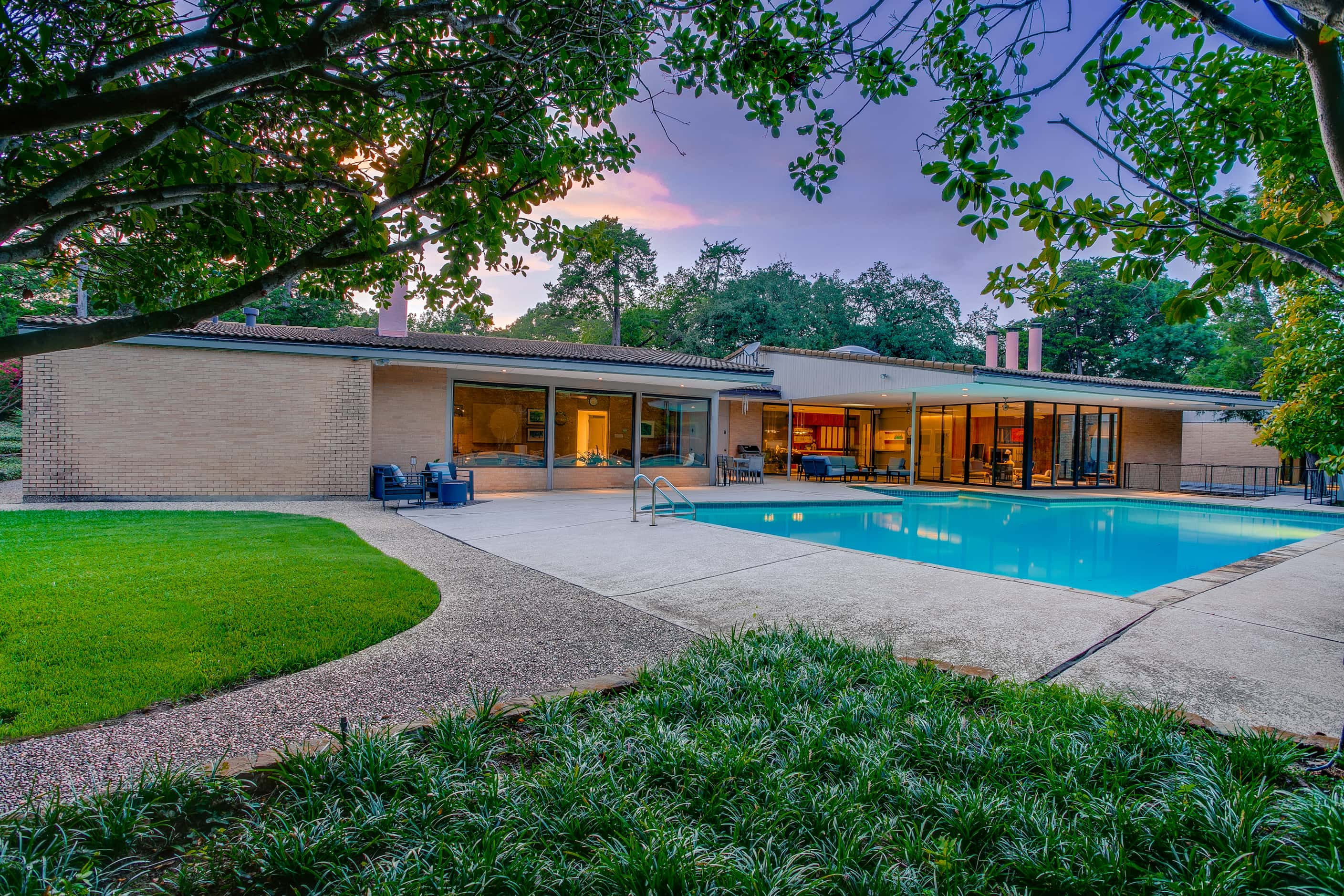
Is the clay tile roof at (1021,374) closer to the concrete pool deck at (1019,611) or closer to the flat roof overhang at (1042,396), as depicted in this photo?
the flat roof overhang at (1042,396)

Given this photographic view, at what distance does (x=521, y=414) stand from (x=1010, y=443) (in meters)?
15.3

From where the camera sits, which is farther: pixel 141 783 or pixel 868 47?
pixel 868 47

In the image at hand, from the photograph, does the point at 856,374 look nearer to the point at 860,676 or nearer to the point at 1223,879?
the point at 860,676

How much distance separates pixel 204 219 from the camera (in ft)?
12.2

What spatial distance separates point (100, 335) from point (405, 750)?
1.89 meters

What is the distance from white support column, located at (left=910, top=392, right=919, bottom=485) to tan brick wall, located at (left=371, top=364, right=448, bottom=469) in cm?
1249

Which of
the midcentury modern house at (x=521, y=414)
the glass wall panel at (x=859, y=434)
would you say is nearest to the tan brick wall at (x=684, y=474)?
the midcentury modern house at (x=521, y=414)

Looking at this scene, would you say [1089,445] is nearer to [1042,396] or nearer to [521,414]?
[1042,396]

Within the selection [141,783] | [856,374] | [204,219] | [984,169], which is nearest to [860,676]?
[984,169]

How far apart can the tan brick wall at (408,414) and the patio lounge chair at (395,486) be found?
1218mm

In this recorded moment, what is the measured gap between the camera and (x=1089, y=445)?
781 inches

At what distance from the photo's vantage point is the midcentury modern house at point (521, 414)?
10898mm

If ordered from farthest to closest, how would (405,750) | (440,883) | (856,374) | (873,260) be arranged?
(873,260), (856,374), (405,750), (440,883)

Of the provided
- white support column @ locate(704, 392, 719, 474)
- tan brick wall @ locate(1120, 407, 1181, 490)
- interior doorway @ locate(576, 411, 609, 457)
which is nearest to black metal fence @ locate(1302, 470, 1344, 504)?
tan brick wall @ locate(1120, 407, 1181, 490)
